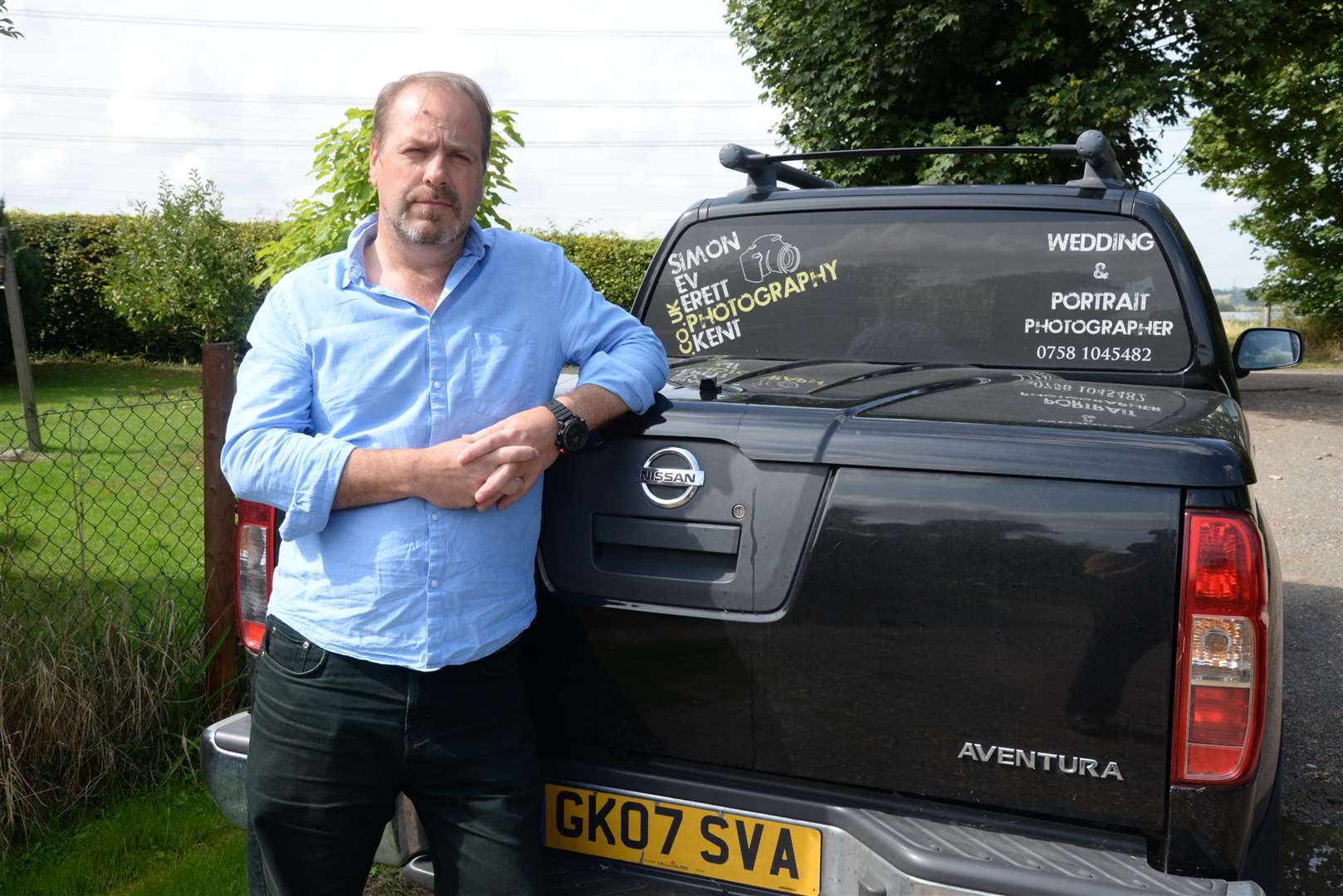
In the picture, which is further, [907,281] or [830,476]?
[907,281]

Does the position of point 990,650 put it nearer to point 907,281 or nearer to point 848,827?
point 848,827

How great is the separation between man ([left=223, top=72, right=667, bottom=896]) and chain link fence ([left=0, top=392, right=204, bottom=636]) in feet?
6.58

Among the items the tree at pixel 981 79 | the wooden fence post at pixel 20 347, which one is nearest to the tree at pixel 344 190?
the wooden fence post at pixel 20 347

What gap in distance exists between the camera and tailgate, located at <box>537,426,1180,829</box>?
71.6 inches

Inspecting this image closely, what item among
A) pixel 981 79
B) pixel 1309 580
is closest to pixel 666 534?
pixel 1309 580

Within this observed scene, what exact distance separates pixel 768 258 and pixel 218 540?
2354mm

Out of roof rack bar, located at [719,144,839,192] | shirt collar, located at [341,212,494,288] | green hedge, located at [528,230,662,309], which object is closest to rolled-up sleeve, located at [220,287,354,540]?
shirt collar, located at [341,212,494,288]

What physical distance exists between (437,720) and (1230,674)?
4.78ft

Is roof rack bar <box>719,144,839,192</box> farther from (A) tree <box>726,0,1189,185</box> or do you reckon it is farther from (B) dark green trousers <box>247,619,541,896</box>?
(A) tree <box>726,0,1189,185</box>

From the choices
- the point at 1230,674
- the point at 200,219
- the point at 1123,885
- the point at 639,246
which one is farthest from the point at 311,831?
the point at 639,246

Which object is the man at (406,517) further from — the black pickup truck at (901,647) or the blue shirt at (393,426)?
the black pickup truck at (901,647)

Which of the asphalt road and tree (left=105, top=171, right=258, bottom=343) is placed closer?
the asphalt road

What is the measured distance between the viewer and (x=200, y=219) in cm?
1770

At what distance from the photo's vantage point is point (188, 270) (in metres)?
17.4
